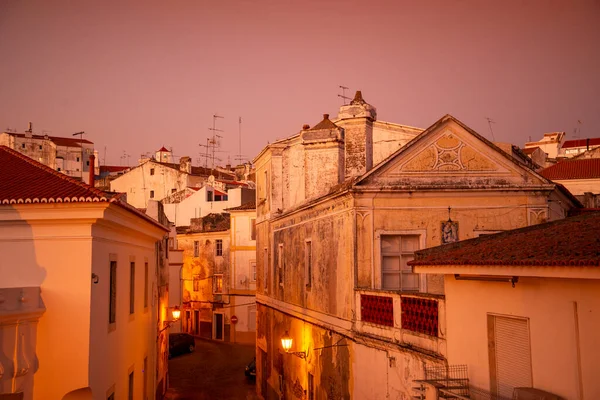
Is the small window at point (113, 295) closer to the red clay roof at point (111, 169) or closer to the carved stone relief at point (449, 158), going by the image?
the carved stone relief at point (449, 158)

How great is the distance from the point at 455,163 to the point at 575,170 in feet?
93.6

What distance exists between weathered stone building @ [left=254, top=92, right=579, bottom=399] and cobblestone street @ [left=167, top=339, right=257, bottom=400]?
29.1ft

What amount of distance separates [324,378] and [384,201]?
227 inches

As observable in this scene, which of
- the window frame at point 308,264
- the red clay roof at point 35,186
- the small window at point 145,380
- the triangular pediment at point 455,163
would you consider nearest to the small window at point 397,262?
the triangular pediment at point 455,163

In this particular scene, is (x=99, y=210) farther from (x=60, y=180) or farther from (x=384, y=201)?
(x=384, y=201)

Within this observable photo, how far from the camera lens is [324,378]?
18.5 m

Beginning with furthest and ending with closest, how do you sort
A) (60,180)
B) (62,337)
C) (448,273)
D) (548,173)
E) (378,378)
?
(548,173) < (378,378) < (60,180) < (62,337) < (448,273)

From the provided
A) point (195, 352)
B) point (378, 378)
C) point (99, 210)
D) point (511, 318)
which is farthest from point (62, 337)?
point (195, 352)

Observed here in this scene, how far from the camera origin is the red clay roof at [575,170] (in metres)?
40.7

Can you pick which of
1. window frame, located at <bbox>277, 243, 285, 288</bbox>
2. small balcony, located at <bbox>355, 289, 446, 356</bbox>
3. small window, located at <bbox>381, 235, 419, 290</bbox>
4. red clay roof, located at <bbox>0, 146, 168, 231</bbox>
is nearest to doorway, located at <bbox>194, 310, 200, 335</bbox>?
window frame, located at <bbox>277, 243, 285, 288</bbox>

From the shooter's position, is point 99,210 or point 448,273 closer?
point 448,273

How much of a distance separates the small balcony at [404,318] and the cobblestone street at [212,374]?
15.2 meters

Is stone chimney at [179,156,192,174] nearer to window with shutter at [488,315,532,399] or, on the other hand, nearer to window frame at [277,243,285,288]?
window frame at [277,243,285,288]

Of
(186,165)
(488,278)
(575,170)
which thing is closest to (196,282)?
(186,165)
